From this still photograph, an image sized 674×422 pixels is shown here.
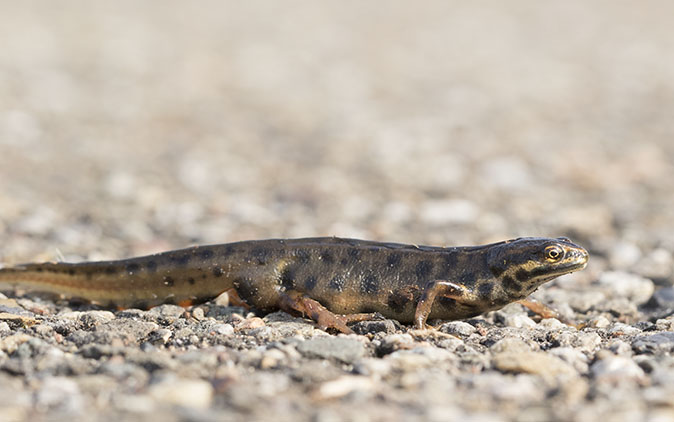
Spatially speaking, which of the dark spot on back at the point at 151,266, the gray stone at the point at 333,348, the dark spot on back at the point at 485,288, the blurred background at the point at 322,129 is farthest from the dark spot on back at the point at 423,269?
the blurred background at the point at 322,129

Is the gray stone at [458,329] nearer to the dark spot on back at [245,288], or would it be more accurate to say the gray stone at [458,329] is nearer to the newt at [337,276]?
the newt at [337,276]

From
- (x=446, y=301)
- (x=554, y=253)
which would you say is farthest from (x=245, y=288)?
(x=554, y=253)

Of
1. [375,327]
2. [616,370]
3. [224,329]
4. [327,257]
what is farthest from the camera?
[327,257]

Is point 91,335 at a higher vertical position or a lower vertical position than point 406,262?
lower

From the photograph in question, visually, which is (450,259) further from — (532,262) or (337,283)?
(337,283)

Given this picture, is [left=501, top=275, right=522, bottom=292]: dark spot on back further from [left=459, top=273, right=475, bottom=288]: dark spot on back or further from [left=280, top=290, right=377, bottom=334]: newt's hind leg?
[left=280, top=290, right=377, bottom=334]: newt's hind leg

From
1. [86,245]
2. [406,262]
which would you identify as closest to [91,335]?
[406,262]

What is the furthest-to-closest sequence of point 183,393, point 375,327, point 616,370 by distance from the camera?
point 375,327, point 616,370, point 183,393

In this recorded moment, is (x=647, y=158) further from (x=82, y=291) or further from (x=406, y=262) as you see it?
(x=82, y=291)
